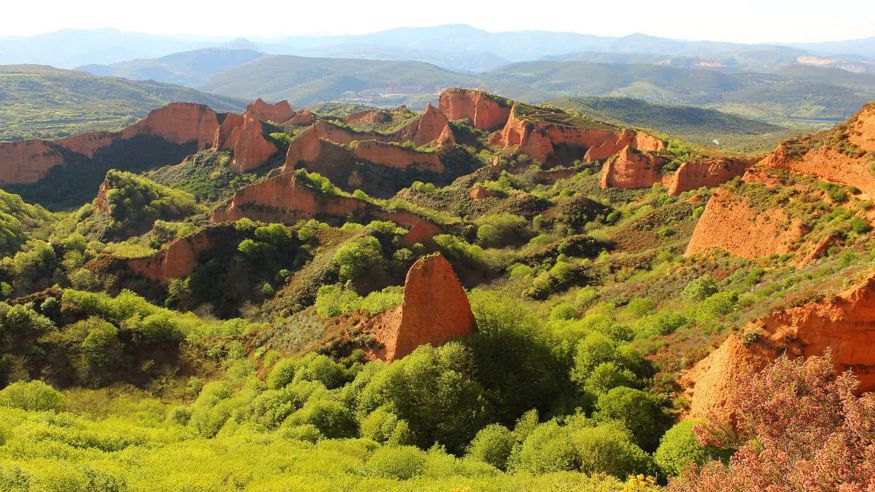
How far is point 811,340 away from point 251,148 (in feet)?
243

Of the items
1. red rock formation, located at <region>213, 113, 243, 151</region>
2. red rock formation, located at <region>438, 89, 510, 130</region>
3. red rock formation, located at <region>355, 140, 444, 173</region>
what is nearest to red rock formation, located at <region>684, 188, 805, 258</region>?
red rock formation, located at <region>355, 140, 444, 173</region>

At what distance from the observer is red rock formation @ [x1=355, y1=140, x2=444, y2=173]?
82312 mm

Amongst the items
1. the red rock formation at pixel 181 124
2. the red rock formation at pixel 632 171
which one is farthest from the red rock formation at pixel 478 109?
the red rock formation at pixel 181 124

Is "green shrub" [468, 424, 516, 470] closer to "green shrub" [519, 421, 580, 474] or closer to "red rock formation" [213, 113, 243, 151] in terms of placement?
"green shrub" [519, 421, 580, 474]

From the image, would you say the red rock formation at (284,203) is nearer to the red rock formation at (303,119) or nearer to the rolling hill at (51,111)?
the red rock formation at (303,119)

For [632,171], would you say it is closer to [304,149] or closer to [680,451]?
[304,149]

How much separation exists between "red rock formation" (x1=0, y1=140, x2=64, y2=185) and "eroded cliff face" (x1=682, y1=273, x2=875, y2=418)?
95532 millimetres

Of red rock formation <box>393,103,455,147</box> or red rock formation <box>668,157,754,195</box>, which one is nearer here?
red rock formation <box>668,157,754,195</box>

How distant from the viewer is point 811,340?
57.8ft

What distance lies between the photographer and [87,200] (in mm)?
81250

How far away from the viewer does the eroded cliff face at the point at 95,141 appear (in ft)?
275

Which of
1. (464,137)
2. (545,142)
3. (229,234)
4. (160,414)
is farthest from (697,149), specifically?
(160,414)

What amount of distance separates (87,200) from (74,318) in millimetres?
59383

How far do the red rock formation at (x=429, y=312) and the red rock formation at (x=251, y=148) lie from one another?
6004 cm
